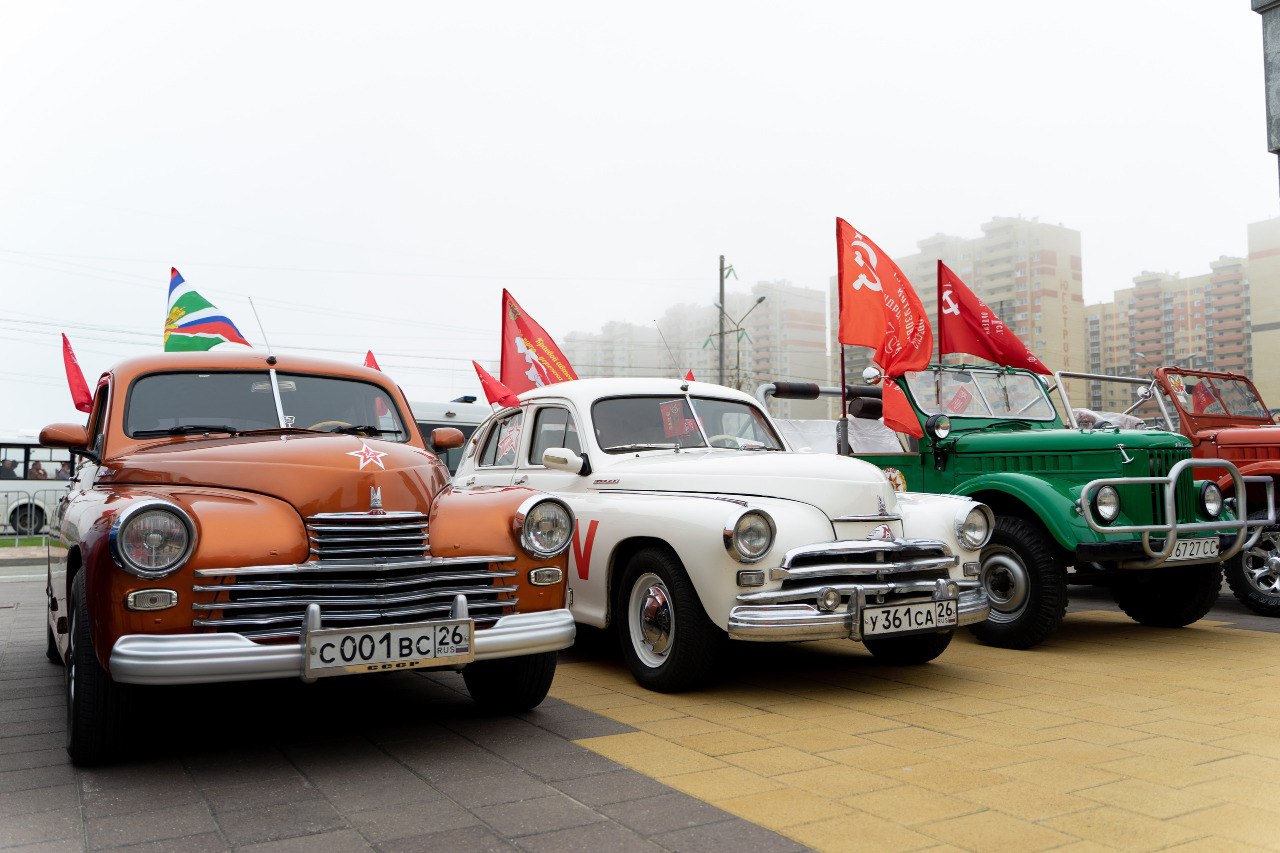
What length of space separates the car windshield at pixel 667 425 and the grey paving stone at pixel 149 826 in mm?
3367

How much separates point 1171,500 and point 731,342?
36.3 m

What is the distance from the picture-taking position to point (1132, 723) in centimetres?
460

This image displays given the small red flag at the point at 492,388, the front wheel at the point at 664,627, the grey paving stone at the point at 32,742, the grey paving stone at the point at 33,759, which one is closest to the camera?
the grey paving stone at the point at 33,759

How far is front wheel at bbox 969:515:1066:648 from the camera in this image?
649cm

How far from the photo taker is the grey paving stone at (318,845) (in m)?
3.05

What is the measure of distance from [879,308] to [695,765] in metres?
5.46

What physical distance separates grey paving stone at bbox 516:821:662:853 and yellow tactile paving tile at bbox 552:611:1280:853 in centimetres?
44

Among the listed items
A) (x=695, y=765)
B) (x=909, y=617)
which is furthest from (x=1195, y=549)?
(x=695, y=765)

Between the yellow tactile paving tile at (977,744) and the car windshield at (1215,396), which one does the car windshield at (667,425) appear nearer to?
the yellow tactile paving tile at (977,744)

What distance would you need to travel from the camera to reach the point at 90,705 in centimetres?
382

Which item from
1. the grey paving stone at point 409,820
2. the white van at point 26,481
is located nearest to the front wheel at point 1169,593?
the grey paving stone at point 409,820

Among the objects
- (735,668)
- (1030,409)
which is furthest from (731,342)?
(735,668)

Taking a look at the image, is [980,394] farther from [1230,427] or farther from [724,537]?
[724,537]

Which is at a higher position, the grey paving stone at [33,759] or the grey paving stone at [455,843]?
the grey paving stone at [455,843]
